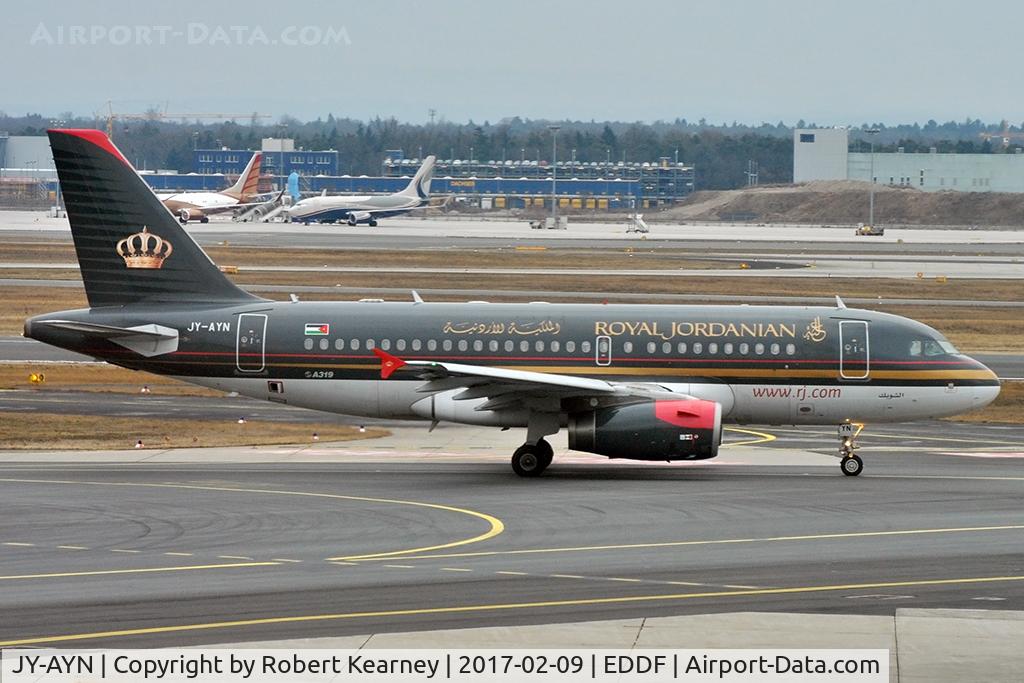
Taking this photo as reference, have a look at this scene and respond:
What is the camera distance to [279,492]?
106 feet

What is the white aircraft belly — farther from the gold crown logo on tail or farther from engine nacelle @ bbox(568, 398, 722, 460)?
the gold crown logo on tail

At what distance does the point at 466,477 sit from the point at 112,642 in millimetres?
16246

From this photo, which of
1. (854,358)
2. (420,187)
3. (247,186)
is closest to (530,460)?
(854,358)

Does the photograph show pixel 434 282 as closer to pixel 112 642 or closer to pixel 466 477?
pixel 466 477

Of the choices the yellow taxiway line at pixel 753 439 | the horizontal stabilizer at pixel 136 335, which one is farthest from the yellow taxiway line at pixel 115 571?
the yellow taxiway line at pixel 753 439

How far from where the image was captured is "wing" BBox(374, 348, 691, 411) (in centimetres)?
3294

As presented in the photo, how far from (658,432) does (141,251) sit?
566 inches

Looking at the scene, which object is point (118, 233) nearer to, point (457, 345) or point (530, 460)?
point (457, 345)

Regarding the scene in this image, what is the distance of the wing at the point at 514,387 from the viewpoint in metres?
32.9

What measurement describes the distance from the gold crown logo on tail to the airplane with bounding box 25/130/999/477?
0.04 meters

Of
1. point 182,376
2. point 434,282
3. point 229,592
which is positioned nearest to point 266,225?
point 434,282

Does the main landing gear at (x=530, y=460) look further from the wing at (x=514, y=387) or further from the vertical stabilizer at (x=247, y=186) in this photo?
the vertical stabilizer at (x=247, y=186)

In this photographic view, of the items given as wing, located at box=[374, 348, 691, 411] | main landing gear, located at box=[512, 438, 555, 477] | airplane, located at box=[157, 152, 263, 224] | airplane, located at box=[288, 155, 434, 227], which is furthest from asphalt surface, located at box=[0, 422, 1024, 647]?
airplane, located at box=[288, 155, 434, 227]

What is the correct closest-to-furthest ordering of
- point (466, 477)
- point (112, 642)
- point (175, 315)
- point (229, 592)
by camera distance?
point (112, 642)
point (229, 592)
point (466, 477)
point (175, 315)
